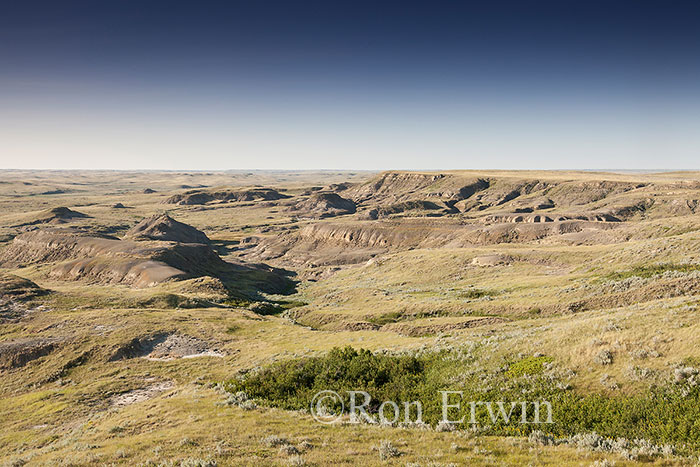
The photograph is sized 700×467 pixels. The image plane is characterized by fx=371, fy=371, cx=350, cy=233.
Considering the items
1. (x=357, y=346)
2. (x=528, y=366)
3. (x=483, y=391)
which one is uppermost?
(x=528, y=366)

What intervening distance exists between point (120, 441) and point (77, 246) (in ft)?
314

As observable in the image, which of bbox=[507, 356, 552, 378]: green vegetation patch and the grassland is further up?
bbox=[507, 356, 552, 378]: green vegetation patch

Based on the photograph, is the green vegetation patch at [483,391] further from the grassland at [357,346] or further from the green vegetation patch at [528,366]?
the grassland at [357,346]

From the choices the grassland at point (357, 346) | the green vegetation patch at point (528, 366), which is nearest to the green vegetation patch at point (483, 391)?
the green vegetation patch at point (528, 366)

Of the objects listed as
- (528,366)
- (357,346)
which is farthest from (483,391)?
(357,346)

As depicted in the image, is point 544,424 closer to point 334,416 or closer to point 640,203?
point 334,416

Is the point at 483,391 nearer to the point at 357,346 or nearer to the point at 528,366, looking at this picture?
the point at 528,366

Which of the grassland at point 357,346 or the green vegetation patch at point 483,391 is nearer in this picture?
the green vegetation patch at point 483,391

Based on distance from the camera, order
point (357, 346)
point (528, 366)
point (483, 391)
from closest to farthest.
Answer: point (483, 391) < point (528, 366) < point (357, 346)

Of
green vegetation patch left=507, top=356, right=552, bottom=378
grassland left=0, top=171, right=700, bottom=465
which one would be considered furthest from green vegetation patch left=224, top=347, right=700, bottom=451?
grassland left=0, top=171, right=700, bottom=465

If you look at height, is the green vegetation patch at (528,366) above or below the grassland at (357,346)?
above

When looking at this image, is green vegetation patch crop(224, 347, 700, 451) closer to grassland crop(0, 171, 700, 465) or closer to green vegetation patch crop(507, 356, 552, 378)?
green vegetation patch crop(507, 356, 552, 378)

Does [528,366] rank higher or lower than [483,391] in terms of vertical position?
higher

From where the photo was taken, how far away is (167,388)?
26.8m
